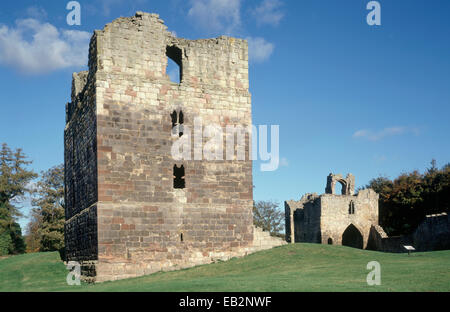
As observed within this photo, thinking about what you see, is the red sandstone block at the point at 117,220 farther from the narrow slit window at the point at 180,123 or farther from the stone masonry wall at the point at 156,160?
the narrow slit window at the point at 180,123

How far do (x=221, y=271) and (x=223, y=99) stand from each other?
7.10 m

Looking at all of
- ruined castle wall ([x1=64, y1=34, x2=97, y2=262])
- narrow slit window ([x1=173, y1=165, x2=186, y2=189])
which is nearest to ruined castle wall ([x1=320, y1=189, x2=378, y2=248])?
narrow slit window ([x1=173, y1=165, x2=186, y2=189])

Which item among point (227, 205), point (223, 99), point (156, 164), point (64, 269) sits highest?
point (223, 99)

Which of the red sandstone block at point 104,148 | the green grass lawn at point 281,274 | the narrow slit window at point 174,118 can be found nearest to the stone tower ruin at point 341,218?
the green grass lawn at point 281,274

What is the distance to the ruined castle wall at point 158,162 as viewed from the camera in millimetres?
18266

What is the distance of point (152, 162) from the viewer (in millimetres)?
19203

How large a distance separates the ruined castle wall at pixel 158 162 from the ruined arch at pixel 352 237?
21164 mm

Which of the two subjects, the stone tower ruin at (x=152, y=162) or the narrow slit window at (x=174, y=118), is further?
the narrow slit window at (x=174, y=118)

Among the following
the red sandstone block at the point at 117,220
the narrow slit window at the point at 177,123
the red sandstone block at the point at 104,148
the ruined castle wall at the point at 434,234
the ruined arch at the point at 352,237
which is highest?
the narrow slit window at the point at 177,123

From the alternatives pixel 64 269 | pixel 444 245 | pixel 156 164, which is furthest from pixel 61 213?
pixel 444 245

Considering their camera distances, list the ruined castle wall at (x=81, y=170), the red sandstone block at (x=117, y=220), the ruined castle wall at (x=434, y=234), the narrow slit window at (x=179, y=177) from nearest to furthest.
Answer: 1. the red sandstone block at (x=117, y=220)
2. the ruined castle wall at (x=81, y=170)
3. the narrow slit window at (x=179, y=177)
4. the ruined castle wall at (x=434, y=234)

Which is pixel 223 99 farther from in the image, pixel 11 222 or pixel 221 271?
pixel 11 222

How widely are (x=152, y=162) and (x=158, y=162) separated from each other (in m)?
0.24
